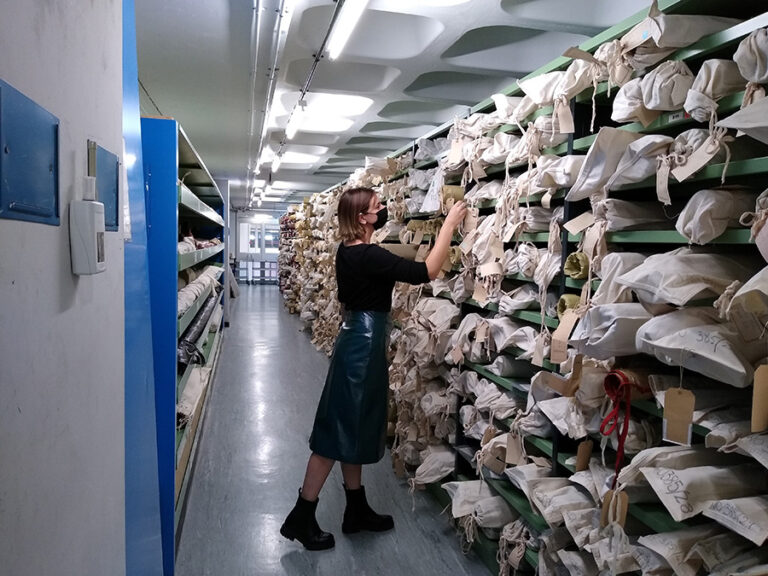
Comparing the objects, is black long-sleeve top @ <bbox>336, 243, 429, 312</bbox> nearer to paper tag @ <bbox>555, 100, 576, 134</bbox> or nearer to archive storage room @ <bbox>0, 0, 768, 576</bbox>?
archive storage room @ <bbox>0, 0, 768, 576</bbox>

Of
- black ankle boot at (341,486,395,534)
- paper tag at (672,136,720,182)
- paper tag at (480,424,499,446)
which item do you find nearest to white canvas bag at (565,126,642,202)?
paper tag at (672,136,720,182)

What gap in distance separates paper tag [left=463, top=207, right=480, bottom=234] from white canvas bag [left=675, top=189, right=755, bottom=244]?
141 centimetres

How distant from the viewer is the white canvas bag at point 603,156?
175 cm

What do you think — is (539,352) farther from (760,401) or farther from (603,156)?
(760,401)

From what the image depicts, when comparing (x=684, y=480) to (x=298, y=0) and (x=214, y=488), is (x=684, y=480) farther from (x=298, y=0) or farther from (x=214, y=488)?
(x=298, y=0)

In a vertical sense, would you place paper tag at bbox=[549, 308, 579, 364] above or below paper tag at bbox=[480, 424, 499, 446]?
above

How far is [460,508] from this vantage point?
270cm

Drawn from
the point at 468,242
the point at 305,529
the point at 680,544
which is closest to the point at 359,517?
the point at 305,529

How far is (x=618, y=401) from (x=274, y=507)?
2.32 m

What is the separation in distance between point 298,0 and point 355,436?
293 cm

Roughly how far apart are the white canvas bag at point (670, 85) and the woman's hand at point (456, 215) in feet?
4.19

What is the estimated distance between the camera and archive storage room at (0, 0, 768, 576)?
1.09 m

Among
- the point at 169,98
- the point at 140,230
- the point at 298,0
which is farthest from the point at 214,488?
the point at 169,98

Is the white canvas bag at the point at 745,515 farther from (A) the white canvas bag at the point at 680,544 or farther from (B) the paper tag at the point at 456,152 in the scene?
(B) the paper tag at the point at 456,152
